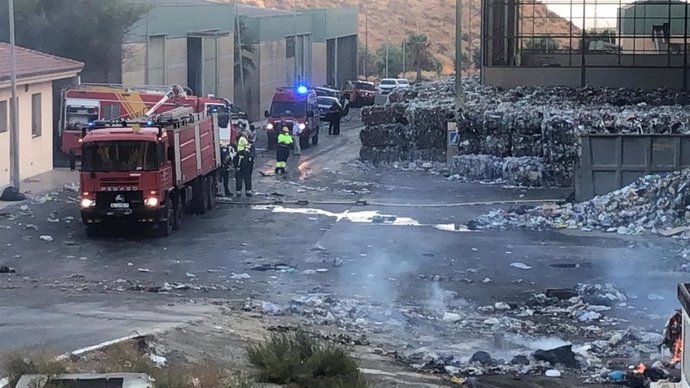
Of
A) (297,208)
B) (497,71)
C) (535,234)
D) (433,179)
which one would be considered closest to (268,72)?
(497,71)

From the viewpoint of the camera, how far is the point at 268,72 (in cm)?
7131

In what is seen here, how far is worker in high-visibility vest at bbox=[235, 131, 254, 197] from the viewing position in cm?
3303

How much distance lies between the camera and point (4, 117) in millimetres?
33312

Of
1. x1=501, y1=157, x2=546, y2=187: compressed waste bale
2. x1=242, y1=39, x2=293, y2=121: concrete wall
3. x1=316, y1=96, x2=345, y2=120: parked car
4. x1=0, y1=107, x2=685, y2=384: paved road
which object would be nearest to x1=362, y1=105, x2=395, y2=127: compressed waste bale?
x1=501, y1=157, x2=546, y2=187: compressed waste bale

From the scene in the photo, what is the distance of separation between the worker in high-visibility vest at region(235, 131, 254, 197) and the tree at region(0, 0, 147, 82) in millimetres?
14985

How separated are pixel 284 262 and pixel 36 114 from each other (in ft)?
51.9

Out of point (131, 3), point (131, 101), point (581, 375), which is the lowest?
point (581, 375)

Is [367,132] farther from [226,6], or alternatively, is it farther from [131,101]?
[226,6]

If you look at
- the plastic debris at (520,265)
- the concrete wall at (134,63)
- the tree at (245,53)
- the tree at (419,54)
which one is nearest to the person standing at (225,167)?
the plastic debris at (520,265)

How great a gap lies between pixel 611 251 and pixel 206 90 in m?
38.6

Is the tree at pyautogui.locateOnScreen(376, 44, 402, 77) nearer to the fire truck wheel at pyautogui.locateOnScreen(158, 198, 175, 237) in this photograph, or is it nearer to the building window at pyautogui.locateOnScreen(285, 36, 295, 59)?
the building window at pyautogui.locateOnScreen(285, 36, 295, 59)

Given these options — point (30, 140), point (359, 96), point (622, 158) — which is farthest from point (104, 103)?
point (359, 96)

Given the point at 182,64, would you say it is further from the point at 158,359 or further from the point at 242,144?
the point at 158,359

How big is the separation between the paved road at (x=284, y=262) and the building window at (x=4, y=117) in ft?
9.59
